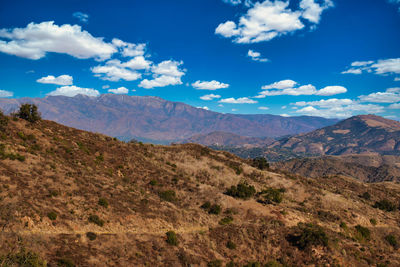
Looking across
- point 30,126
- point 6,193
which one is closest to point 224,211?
point 6,193

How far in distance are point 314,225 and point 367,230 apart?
1269cm

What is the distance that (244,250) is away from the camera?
3105cm

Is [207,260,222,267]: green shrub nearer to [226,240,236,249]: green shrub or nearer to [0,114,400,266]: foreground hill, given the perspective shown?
[0,114,400,266]: foreground hill

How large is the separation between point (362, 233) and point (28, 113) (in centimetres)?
7752

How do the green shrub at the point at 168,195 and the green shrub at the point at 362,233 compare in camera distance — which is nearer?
the green shrub at the point at 168,195

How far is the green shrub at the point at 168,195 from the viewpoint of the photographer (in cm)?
4292

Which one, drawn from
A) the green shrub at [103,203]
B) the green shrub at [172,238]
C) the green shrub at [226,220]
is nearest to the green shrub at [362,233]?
the green shrub at [226,220]

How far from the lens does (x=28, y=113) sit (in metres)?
54.5

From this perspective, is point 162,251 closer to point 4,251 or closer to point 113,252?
point 113,252

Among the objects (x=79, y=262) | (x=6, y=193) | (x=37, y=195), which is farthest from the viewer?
(x=37, y=195)

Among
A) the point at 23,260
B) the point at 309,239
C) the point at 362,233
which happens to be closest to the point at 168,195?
the point at 309,239

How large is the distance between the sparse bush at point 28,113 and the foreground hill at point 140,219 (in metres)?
2.04

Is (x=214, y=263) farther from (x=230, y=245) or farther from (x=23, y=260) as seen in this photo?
(x=23, y=260)

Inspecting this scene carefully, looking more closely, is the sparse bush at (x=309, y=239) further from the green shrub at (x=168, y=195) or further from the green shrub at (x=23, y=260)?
the green shrub at (x=23, y=260)
